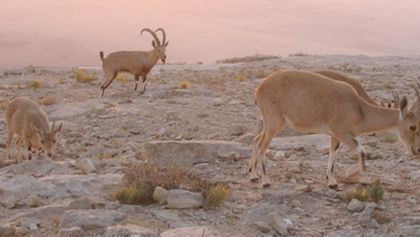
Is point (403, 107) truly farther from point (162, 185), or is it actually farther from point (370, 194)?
point (162, 185)

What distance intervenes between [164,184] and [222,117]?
7576 millimetres

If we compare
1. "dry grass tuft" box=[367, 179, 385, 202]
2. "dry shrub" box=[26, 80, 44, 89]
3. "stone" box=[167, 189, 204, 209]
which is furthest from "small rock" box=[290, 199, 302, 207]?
"dry shrub" box=[26, 80, 44, 89]

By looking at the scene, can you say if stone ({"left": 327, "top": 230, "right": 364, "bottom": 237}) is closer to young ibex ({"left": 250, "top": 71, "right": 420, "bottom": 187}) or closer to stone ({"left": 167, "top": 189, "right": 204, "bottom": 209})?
stone ({"left": 167, "top": 189, "right": 204, "bottom": 209})

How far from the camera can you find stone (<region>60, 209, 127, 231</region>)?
28.4ft

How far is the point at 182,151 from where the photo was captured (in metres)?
12.3

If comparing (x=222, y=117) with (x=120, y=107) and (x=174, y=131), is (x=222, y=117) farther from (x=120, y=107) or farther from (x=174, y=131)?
(x=120, y=107)

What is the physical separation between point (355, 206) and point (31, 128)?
7.75 m

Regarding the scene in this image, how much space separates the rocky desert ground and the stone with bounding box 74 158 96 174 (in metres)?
0.02

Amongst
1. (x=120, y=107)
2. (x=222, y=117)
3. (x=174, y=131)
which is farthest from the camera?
(x=120, y=107)

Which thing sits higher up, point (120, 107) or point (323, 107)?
point (323, 107)

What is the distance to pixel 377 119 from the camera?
1088 cm

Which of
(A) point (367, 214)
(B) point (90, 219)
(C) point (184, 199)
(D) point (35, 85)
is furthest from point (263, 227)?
(D) point (35, 85)

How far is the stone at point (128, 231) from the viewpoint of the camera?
8289mm

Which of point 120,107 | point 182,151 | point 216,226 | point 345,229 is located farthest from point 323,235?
point 120,107
